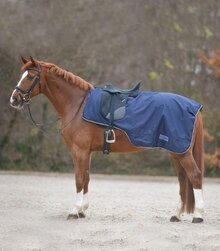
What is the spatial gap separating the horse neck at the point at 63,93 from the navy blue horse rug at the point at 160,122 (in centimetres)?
47

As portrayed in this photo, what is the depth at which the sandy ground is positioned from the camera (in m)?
6.94

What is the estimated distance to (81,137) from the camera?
336 inches

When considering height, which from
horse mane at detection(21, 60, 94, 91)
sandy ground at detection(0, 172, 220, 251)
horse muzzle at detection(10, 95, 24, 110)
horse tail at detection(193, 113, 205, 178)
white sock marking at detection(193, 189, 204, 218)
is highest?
horse mane at detection(21, 60, 94, 91)

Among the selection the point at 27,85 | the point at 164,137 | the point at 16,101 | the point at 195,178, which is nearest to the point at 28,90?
the point at 27,85

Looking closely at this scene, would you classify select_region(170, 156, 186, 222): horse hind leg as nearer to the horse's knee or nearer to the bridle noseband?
the horse's knee

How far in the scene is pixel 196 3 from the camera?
21.2 m

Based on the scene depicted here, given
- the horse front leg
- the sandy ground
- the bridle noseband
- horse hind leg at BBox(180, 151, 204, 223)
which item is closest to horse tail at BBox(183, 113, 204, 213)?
horse hind leg at BBox(180, 151, 204, 223)

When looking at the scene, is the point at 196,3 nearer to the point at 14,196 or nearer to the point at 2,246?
the point at 14,196

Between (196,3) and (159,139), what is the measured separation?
13632 mm

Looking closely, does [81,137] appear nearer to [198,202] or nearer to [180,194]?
[180,194]

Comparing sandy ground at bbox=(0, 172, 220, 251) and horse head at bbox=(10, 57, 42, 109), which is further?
horse head at bbox=(10, 57, 42, 109)

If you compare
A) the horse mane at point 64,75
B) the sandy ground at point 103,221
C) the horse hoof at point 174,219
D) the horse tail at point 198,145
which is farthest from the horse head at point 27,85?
the horse hoof at point 174,219

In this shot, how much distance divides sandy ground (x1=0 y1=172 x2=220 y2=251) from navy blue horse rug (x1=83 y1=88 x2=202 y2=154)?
104 cm

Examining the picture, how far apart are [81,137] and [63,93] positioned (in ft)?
2.48
